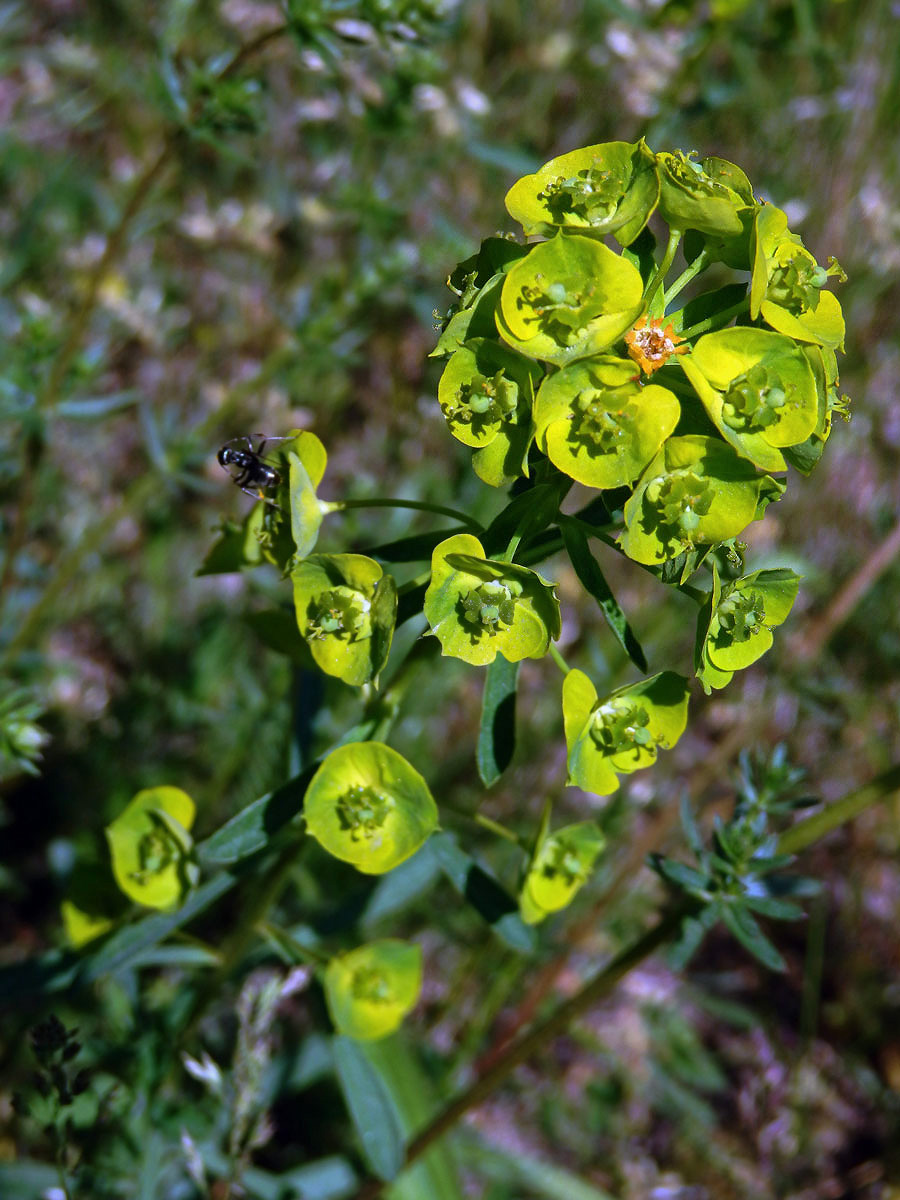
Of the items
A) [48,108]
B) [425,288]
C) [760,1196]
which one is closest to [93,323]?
[48,108]

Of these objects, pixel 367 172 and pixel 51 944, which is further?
pixel 367 172

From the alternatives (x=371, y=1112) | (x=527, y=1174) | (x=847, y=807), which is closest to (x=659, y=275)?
(x=847, y=807)

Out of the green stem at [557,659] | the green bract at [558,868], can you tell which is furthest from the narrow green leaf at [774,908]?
the green stem at [557,659]

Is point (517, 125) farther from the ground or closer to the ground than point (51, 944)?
farther from the ground

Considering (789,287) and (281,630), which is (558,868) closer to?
(281,630)

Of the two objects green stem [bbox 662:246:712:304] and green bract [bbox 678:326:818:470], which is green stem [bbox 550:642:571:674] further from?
green stem [bbox 662:246:712:304]

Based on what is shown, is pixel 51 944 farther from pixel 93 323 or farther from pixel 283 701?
pixel 93 323

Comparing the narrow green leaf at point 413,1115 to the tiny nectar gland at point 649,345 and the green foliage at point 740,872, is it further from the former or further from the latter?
the tiny nectar gland at point 649,345
